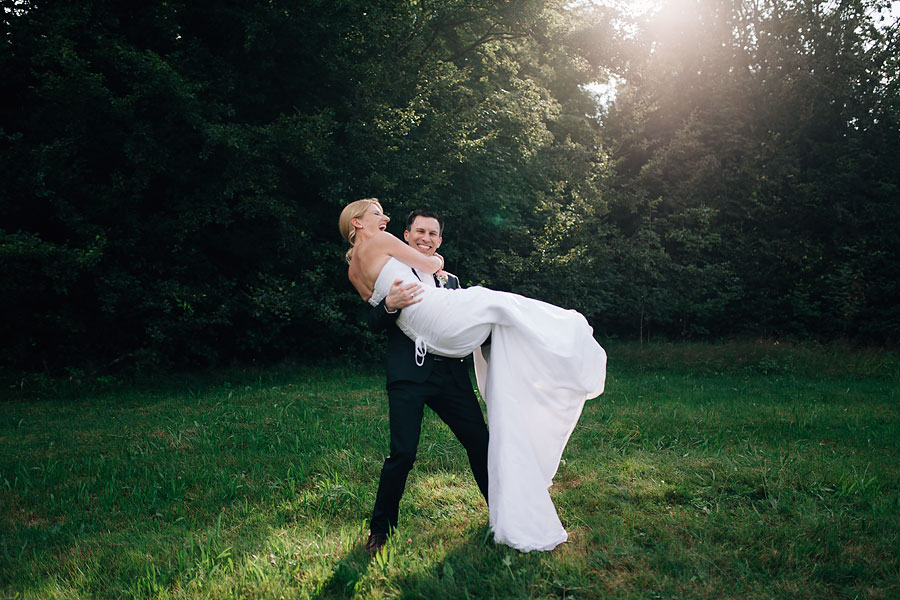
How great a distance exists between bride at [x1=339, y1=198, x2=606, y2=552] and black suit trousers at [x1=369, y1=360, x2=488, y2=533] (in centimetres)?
15

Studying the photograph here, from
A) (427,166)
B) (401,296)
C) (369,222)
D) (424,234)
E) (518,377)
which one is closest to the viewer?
(401,296)

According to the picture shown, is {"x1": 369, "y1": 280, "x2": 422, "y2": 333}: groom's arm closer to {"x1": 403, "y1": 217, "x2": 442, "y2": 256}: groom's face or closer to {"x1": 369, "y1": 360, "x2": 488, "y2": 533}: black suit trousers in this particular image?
{"x1": 369, "y1": 360, "x2": 488, "y2": 533}: black suit trousers

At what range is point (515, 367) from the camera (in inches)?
158

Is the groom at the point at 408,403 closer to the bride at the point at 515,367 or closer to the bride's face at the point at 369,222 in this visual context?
the bride at the point at 515,367

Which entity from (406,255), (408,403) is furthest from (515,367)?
(406,255)

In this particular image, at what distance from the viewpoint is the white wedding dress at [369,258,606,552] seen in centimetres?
384

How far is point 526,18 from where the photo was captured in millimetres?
15938

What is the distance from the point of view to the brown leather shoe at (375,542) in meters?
3.97

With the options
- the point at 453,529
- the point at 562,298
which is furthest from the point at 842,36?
the point at 453,529

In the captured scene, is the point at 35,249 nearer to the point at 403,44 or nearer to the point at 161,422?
the point at 161,422

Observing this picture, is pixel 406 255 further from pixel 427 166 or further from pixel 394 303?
pixel 427 166

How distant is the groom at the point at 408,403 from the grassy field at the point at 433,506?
0.97ft

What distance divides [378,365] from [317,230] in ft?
10.8

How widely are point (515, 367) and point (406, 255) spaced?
3.25 feet
